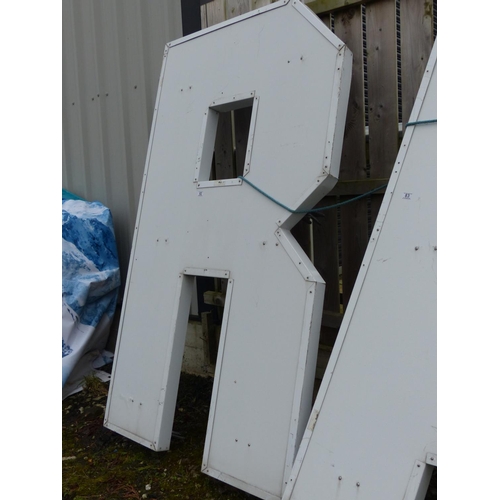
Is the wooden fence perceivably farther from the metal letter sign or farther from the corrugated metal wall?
the corrugated metal wall

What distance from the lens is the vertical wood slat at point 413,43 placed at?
2.34m

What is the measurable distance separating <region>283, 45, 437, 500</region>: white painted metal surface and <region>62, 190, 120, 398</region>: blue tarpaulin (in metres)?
2.27

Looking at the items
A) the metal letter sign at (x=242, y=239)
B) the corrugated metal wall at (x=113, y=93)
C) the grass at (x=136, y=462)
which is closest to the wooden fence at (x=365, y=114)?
the metal letter sign at (x=242, y=239)

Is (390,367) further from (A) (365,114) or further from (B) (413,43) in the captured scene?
(B) (413,43)

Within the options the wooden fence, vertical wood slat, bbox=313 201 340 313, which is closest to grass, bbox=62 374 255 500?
the wooden fence

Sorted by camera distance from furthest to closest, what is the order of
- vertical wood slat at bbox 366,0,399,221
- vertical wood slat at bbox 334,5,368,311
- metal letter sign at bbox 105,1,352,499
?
1. vertical wood slat at bbox 334,5,368,311
2. vertical wood slat at bbox 366,0,399,221
3. metal letter sign at bbox 105,1,352,499

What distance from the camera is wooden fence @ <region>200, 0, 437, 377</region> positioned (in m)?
2.41

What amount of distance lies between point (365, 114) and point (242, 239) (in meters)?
0.88

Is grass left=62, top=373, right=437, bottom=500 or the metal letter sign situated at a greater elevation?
the metal letter sign

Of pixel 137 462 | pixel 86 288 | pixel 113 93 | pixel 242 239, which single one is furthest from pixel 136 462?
pixel 113 93

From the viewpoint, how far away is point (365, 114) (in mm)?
2576

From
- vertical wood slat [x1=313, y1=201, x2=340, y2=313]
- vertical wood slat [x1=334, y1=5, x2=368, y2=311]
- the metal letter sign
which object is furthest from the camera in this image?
vertical wood slat [x1=313, y1=201, x2=340, y2=313]

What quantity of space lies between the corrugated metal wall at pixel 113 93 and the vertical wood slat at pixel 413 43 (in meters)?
1.65

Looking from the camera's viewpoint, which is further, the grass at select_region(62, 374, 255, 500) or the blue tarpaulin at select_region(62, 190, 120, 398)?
the blue tarpaulin at select_region(62, 190, 120, 398)
